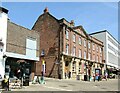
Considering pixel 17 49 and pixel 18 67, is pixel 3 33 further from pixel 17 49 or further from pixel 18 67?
pixel 18 67

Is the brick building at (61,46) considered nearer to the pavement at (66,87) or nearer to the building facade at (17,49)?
the building facade at (17,49)

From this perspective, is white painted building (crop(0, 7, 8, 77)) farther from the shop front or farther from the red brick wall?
the red brick wall

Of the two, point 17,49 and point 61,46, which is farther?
point 61,46

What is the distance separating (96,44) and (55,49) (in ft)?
67.0

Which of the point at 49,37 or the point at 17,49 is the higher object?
the point at 49,37

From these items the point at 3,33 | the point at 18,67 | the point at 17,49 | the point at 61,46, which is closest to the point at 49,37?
the point at 61,46

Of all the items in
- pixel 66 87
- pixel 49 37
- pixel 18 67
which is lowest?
pixel 66 87

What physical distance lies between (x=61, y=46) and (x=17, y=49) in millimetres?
14153

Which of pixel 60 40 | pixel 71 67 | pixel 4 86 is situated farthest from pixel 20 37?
pixel 71 67

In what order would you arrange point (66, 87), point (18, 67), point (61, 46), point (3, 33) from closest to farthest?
point (66, 87)
point (3, 33)
point (18, 67)
point (61, 46)

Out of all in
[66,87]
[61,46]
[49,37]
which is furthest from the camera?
[49,37]

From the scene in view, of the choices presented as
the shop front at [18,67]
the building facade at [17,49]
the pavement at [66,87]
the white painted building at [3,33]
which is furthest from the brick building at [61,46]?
the white painted building at [3,33]

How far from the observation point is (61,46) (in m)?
37.9

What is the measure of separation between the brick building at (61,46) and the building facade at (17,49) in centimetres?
989
